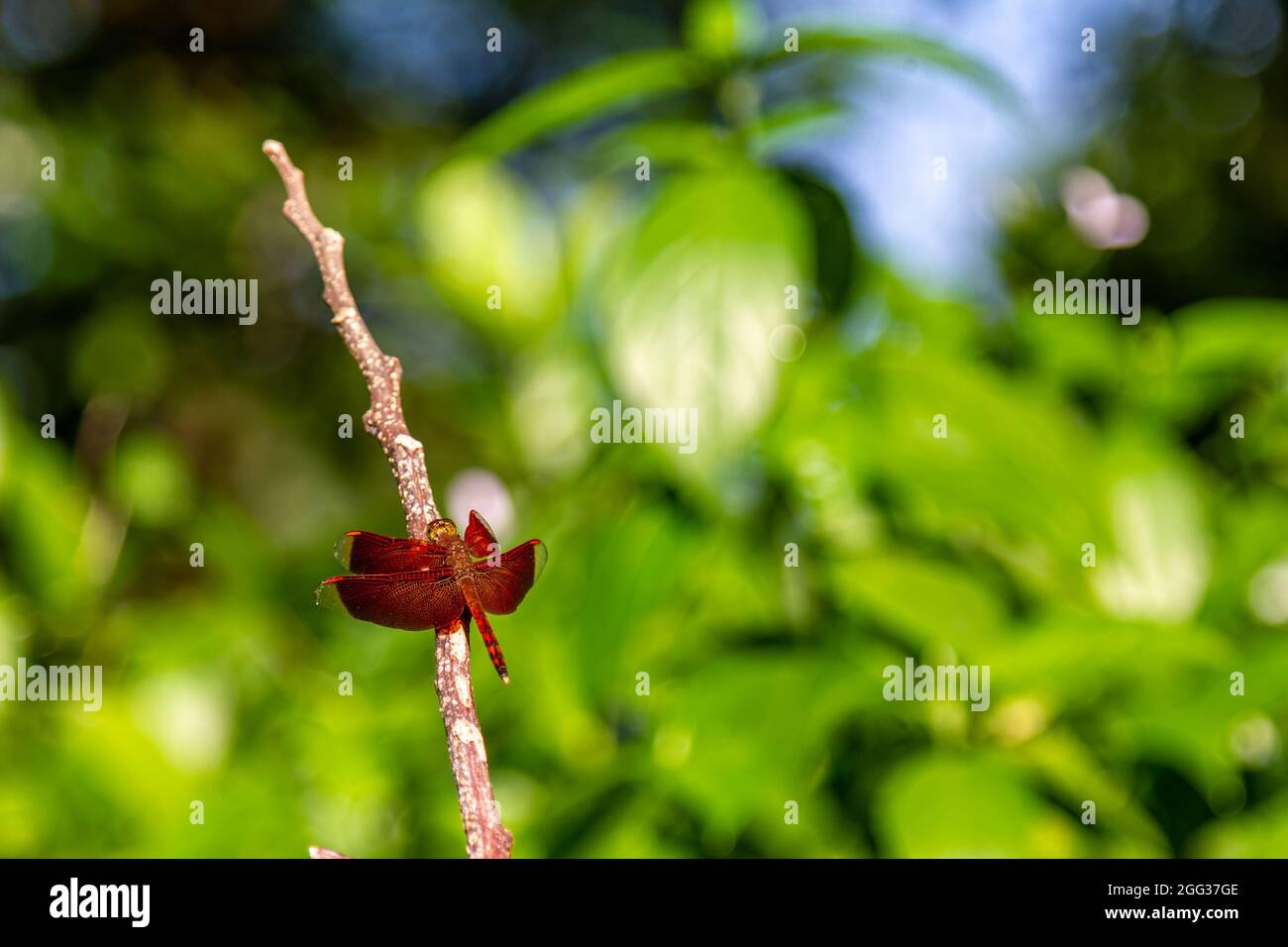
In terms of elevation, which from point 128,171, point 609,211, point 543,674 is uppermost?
point 128,171

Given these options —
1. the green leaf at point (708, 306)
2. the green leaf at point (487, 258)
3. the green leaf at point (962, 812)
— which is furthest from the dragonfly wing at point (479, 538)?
the green leaf at point (487, 258)

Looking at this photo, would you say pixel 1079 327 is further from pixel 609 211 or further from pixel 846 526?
pixel 609 211

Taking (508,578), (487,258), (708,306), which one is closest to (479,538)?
(508,578)

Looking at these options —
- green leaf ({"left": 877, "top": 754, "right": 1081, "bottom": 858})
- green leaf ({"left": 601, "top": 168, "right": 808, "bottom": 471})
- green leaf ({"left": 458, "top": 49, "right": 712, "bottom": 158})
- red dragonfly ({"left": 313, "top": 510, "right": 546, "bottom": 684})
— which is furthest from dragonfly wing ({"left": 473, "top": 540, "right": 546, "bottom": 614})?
green leaf ({"left": 458, "top": 49, "right": 712, "bottom": 158})

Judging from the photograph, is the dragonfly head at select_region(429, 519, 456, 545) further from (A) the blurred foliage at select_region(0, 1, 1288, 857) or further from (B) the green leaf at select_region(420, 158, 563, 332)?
(B) the green leaf at select_region(420, 158, 563, 332)

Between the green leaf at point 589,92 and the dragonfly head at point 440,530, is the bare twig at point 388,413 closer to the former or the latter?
the dragonfly head at point 440,530

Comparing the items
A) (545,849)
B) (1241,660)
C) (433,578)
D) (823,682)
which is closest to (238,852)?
(545,849)
